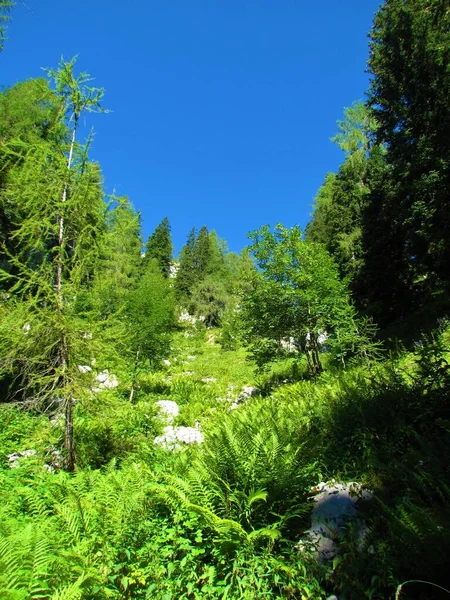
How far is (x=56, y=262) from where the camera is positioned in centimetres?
614

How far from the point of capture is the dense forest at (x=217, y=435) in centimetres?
296

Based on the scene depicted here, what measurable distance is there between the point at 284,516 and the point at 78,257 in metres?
5.50

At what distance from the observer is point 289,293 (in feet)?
45.9

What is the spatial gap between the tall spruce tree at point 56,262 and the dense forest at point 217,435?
35 mm

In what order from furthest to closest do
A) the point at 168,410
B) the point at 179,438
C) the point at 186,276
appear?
the point at 186,276
the point at 168,410
the point at 179,438

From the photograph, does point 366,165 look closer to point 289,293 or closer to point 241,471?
point 289,293

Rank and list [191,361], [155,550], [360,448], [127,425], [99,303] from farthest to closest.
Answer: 1. [191,361]
2. [127,425]
3. [99,303]
4. [360,448]
5. [155,550]

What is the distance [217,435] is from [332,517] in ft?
7.11

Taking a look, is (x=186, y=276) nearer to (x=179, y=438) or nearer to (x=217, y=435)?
(x=179, y=438)

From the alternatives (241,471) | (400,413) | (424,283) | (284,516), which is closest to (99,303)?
(241,471)

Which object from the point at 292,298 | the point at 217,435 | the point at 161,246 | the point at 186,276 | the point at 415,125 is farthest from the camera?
the point at 161,246

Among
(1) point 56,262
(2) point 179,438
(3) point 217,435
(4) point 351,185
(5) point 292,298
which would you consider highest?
(4) point 351,185

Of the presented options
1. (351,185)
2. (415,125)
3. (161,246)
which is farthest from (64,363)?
(161,246)

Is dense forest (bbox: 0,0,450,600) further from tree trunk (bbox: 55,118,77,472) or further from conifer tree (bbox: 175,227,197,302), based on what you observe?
conifer tree (bbox: 175,227,197,302)
